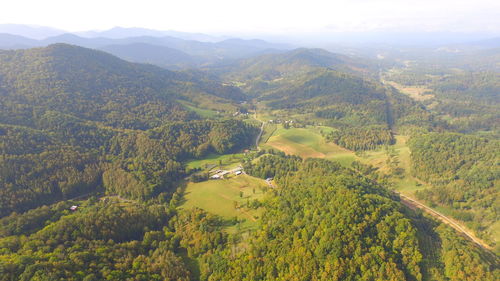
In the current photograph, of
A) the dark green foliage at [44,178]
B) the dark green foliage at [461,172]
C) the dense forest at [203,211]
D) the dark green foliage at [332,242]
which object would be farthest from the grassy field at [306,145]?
the dark green foliage at [44,178]

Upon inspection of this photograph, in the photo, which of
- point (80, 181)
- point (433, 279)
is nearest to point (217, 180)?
point (80, 181)

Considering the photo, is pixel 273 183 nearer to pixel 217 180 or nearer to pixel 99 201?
pixel 217 180

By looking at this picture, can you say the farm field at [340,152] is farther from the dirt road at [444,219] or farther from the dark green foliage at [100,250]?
the dark green foliage at [100,250]

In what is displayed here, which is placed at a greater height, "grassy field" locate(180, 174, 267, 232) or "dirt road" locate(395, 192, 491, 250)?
"grassy field" locate(180, 174, 267, 232)

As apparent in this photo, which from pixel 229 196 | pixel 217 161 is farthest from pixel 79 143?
pixel 229 196

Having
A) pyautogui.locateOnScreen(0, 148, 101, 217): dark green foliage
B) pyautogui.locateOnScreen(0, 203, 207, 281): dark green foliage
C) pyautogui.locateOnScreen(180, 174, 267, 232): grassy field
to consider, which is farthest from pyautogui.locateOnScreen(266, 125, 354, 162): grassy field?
pyautogui.locateOnScreen(0, 148, 101, 217): dark green foliage

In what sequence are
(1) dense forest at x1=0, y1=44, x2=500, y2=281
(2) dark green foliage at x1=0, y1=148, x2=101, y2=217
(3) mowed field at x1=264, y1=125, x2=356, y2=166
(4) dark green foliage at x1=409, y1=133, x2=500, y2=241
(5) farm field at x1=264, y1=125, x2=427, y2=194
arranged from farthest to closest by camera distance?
(3) mowed field at x1=264, y1=125, x2=356, y2=166 → (5) farm field at x1=264, y1=125, x2=427, y2=194 → (4) dark green foliage at x1=409, y1=133, x2=500, y2=241 → (2) dark green foliage at x1=0, y1=148, x2=101, y2=217 → (1) dense forest at x1=0, y1=44, x2=500, y2=281

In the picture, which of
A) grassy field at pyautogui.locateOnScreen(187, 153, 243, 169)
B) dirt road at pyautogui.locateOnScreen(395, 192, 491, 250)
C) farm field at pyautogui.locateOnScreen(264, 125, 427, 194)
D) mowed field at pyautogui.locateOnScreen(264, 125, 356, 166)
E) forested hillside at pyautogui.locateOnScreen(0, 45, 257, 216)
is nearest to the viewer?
dirt road at pyautogui.locateOnScreen(395, 192, 491, 250)

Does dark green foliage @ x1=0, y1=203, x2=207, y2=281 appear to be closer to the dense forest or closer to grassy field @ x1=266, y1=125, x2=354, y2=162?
the dense forest
